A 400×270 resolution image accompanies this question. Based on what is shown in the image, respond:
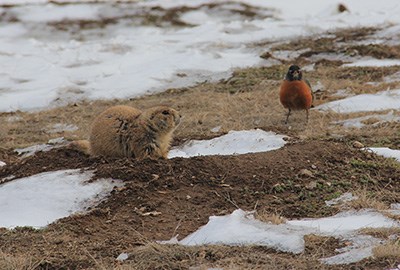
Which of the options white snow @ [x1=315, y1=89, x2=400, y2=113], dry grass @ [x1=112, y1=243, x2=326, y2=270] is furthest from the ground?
white snow @ [x1=315, y1=89, x2=400, y2=113]

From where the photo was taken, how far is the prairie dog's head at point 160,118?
790cm

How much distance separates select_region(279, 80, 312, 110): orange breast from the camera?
11250 millimetres

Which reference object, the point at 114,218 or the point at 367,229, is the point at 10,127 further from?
the point at 367,229

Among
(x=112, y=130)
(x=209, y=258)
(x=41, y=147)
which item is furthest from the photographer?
(x=41, y=147)

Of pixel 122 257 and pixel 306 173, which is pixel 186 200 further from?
pixel 122 257

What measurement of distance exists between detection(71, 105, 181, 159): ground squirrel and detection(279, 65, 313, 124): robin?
3632mm

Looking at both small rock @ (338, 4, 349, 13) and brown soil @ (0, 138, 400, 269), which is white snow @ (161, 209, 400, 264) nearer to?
brown soil @ (0, 138, 400, 269)

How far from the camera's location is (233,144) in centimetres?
911

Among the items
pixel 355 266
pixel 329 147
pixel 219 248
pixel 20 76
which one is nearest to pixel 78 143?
pixel 329 147

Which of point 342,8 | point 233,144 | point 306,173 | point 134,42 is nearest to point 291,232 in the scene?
point 306,173

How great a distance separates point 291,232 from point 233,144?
12.2ft

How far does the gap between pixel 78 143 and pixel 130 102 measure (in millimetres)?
5448

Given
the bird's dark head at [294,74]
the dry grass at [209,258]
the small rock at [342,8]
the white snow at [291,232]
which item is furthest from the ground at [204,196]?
the small rock at [342,8]

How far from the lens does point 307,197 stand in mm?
6742
